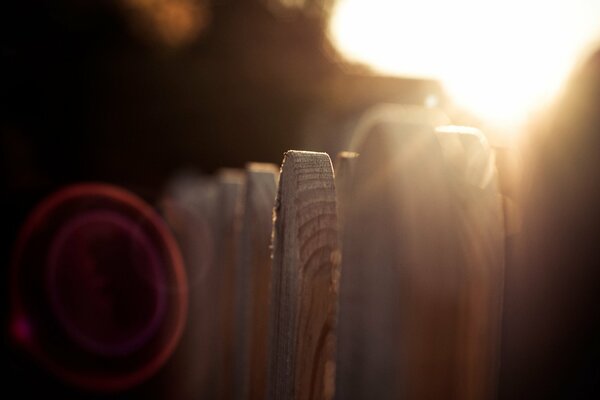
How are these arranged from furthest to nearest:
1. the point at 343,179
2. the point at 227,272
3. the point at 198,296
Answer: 1. the point at 198,296
2. the point at 227,272
3. the point at 343,179

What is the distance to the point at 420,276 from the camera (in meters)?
0.90

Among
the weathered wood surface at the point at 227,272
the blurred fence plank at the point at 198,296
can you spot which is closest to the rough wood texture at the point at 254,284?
the weathered wood surface at the point at 227,272

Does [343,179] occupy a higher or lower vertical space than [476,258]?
higher

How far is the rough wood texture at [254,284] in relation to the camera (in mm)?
1812

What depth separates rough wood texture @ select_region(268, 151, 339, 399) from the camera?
119 cm

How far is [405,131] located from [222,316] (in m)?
1.58

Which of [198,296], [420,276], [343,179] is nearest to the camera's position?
[420,276]

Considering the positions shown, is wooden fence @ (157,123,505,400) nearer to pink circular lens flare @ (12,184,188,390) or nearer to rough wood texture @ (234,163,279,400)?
rough wood texture @ (234,163,279,400)

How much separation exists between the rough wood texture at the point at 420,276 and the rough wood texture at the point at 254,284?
76 cm

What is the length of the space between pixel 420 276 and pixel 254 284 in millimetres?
1014

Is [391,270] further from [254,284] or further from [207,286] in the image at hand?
[207,286]

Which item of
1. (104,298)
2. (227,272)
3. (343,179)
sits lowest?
(104,298)

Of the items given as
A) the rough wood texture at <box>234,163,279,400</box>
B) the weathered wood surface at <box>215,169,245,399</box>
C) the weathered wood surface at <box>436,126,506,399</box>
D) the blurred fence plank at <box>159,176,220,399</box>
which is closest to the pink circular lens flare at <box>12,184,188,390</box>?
the blurred fence plank at <box>159,176,220,399</box>

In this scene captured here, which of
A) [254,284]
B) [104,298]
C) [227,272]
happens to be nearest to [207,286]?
[227,272]
